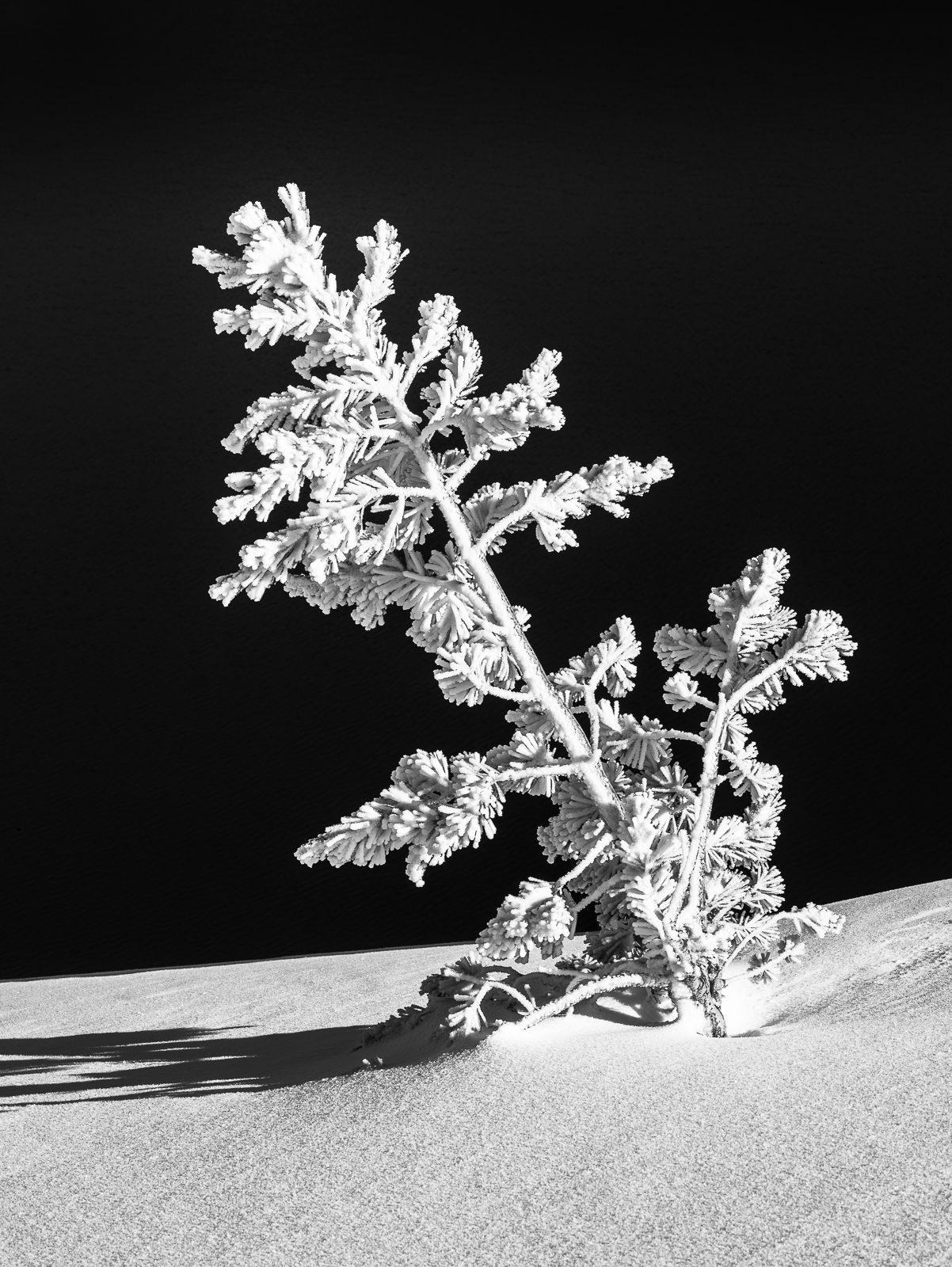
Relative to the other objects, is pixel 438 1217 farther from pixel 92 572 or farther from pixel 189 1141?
pixel 92 572

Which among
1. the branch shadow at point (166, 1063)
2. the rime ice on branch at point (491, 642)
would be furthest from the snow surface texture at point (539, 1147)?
the rime ice on branch at point (491, 642)

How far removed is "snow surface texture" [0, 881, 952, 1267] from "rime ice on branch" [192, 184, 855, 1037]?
178 millimetres

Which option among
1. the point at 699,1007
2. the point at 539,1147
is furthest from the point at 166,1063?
the point at 539,1147

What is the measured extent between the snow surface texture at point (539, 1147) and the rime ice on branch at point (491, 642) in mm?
178

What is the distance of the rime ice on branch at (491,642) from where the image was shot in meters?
1.98

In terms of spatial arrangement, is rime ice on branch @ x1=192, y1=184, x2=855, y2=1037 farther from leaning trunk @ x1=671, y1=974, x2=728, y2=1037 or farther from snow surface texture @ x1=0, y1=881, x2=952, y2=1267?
snow surface texture @ x1=0, y1=881, x2=952, y2=1267

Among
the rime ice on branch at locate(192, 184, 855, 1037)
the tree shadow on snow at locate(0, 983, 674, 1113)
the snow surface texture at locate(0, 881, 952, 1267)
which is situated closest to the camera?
the snow surface texture at locate(0, 881, 952, 1267)

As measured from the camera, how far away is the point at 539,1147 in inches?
62.7

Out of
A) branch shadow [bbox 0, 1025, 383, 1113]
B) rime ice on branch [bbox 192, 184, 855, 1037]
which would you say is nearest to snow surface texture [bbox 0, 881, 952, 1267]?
branch shadow [bbox 0, 1025, 383, 1113]

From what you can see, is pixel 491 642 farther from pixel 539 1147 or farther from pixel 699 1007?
pixel 539 1147

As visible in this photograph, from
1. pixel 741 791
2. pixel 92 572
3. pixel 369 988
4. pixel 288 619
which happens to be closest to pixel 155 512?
pixel 92 572

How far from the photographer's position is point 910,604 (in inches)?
256

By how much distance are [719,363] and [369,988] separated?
5.89m

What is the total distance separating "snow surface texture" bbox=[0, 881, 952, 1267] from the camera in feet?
Result: 4.46
